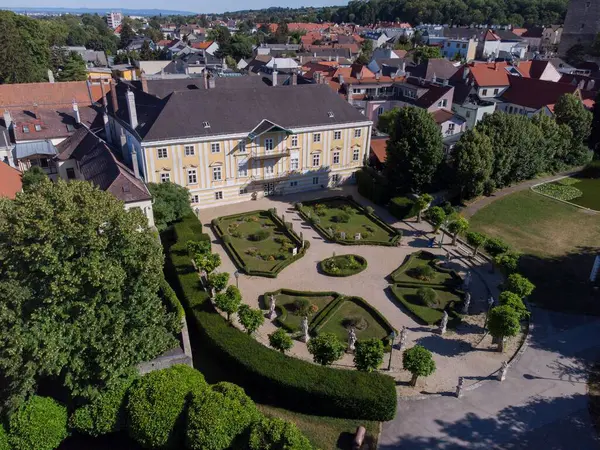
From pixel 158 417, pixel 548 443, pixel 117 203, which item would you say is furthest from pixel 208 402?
pixel 548 443

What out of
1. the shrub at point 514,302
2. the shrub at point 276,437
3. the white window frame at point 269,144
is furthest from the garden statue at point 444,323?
the white window frame at point 269,144

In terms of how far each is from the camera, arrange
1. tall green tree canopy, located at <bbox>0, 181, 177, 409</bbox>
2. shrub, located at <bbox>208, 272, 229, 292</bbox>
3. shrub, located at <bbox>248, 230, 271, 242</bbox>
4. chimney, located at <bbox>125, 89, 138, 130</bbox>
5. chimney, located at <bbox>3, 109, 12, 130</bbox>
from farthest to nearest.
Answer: chimney, located at <bbox>3, 109, 12, 130</bbox>
chimney, located at <bbox>125, 89, 138, 130</bbox>
shrub, located at <bbox>248, 230, 271, 242</bbox>
shrub, located at <bbox>208, 272, 229, 292</bbox>
tall green tree canopy, located at <bbox>0, 181, 177, 409</bbox>

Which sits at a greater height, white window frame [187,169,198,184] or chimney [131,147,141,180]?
chimney [131,147,141,180]

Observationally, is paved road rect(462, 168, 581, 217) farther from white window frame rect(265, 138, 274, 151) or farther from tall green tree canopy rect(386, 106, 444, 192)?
white window frame rect(265, 138, 274, 151)

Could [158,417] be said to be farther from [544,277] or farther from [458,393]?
[544,277]

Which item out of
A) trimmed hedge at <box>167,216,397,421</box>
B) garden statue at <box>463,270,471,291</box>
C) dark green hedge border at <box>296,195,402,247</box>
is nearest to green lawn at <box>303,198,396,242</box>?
dark green hedge border at <box>296,195,402,247</box>

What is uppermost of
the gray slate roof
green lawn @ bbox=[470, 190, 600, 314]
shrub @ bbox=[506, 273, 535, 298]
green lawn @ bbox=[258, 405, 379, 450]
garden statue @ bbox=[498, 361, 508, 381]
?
the gray slate roof

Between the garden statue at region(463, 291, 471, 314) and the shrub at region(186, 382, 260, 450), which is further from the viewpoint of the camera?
the garden statue at region(463, 291, 471, 314)
